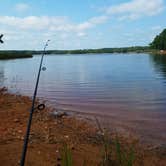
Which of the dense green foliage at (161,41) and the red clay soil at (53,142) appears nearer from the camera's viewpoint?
the red clay soil at (53,142)

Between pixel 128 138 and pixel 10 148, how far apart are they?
370cm

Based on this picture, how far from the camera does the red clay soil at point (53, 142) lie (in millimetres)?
6043

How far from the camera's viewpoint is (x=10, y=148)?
6.38 m

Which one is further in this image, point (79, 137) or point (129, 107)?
point (129, 107)

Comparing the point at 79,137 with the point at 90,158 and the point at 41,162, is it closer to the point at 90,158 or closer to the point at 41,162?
the point at 90,158

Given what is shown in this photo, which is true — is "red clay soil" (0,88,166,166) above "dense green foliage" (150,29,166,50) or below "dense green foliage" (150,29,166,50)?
below

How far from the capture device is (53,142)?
7277mm

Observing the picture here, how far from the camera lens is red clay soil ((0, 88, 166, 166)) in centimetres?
604

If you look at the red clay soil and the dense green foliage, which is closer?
the red clay soil

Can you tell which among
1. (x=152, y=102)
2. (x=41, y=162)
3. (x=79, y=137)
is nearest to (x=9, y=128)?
(x=79, y=137)

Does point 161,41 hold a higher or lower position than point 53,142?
higher

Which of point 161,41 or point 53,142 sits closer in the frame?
point 53,142

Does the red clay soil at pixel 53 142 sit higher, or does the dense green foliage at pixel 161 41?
the dense green foliage at pixel 161 41

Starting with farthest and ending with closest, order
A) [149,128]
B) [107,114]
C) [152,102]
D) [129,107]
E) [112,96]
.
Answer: [112,96]
[152,102]
[129,107]
[107,114]
[149,128]
